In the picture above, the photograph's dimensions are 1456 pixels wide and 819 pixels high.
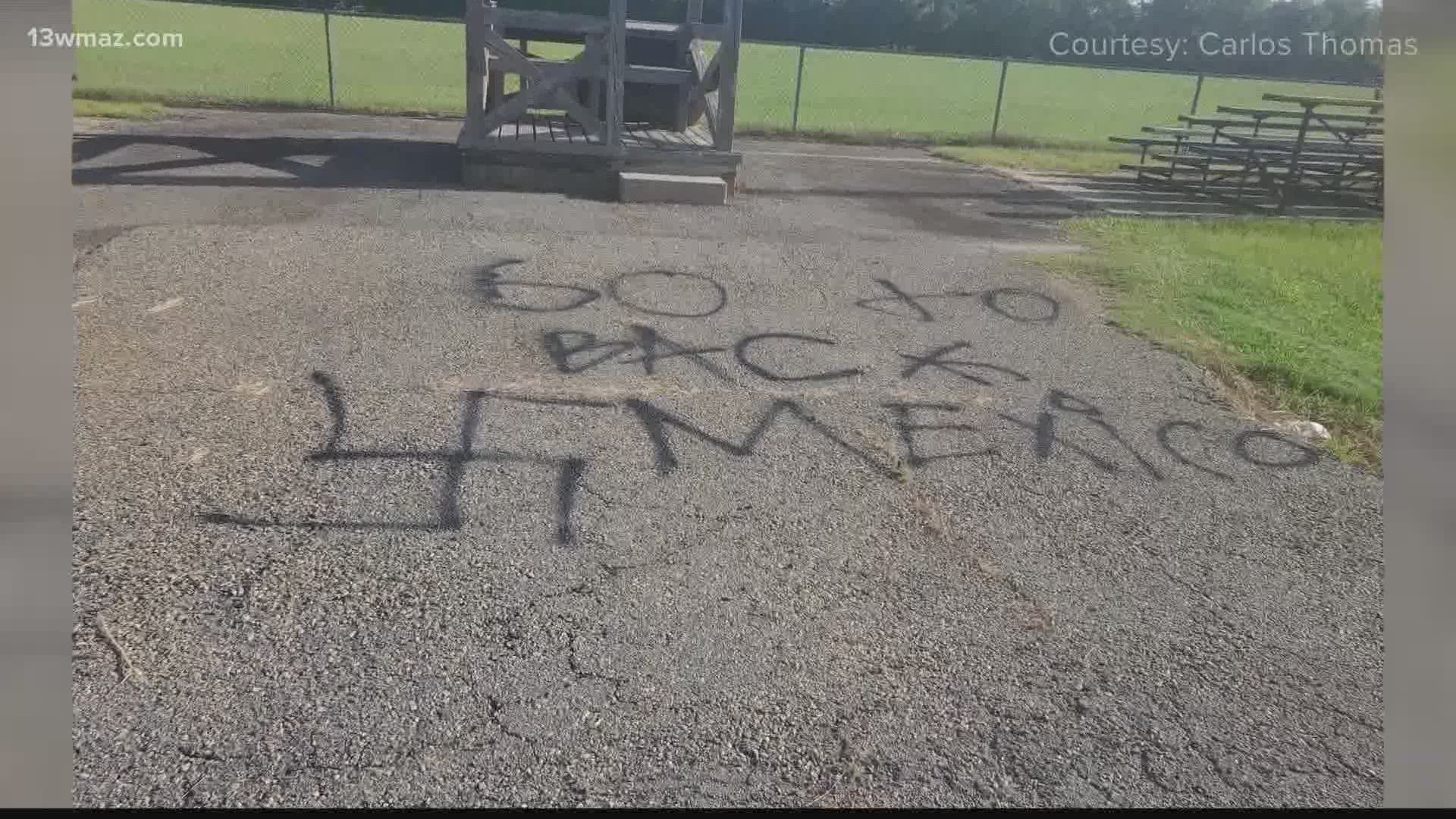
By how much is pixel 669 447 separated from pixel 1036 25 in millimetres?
21594

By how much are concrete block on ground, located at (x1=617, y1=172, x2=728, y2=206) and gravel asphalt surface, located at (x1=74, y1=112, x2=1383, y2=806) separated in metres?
2.27

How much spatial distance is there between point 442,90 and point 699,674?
16.4 metres

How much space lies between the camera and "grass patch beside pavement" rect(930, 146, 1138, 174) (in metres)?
13.5

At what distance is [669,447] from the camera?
403 centimetres

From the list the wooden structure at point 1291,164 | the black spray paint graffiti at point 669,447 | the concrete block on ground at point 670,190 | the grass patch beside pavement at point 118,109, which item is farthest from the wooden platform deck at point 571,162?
the wooden structure at point 1291,164

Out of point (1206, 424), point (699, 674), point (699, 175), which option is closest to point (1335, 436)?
point (1206, 424)

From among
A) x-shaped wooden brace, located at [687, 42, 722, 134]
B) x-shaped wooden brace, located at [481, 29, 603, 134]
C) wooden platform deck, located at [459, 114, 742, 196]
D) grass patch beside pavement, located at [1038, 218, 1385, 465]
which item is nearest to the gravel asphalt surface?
grass patch beside pavement, located at [1038, 218, 1385, 465]

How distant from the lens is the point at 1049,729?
2.57 metres

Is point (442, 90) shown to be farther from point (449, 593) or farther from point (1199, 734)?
point (1199, 734)

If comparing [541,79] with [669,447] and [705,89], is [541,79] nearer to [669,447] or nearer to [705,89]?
[705,89]

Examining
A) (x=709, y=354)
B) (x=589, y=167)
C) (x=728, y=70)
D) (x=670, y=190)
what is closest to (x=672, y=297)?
(x=709, y=354)

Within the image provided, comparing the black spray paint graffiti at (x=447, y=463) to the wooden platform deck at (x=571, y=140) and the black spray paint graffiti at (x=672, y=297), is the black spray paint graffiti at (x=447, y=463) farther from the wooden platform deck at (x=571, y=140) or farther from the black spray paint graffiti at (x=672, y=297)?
the wooden platform deck at (x=571, y=140)

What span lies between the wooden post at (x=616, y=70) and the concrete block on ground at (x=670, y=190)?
1.35ft

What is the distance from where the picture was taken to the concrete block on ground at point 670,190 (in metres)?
8.48
